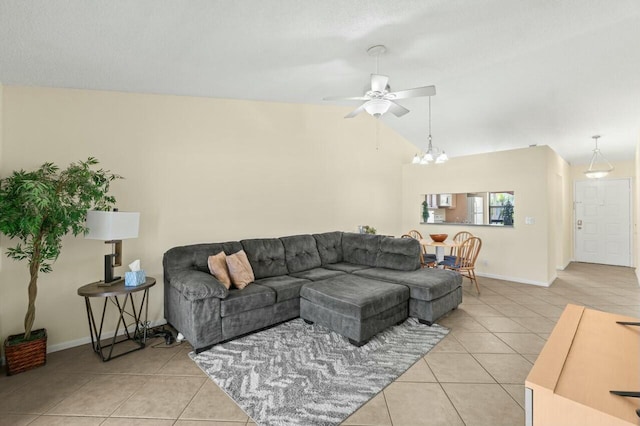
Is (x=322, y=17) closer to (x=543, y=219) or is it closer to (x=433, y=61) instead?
(x=433, y=61)

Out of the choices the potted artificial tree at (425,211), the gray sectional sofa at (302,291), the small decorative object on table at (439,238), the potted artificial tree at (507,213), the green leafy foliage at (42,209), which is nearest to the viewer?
the green leafy foliage at (42,209)

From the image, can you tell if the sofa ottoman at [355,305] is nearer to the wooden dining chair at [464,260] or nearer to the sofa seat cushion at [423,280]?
the sofa seat cushion at [423,280]

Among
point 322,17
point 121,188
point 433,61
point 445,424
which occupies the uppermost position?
point 433,61

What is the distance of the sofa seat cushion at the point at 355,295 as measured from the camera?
2.73 metres

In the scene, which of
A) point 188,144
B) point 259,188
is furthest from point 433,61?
point 188,144

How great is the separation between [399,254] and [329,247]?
3.62 feet

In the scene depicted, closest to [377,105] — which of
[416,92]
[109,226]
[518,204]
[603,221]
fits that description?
[416,92]

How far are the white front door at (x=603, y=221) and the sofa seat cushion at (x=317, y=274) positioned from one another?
6.65 meters

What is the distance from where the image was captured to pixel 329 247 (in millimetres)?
4516

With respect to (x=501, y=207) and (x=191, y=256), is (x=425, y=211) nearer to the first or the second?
→ (x=501, y=207)

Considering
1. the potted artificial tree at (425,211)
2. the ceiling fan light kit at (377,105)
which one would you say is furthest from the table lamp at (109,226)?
the potted artificial tree at (425,211)

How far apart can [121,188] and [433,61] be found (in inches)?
141

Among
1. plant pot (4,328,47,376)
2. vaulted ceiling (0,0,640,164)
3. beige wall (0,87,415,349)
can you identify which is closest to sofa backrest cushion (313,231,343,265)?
beige wall (0,87,415,349)

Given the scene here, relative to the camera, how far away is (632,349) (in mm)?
1044
